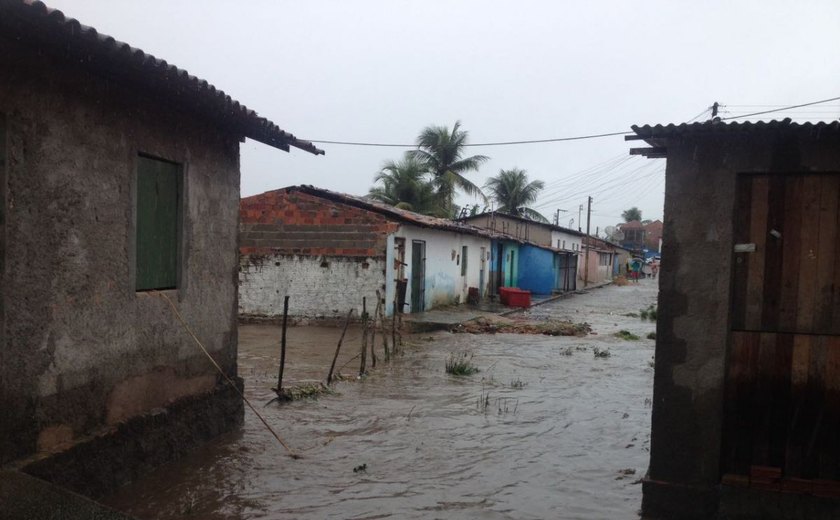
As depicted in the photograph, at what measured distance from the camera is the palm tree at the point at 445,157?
39219mm

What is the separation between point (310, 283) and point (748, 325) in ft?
47.2

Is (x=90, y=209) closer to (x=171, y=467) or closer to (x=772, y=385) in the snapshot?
(x=171, y=467)

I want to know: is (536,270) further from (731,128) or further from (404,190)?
(731,128)

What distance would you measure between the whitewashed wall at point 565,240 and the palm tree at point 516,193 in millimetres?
2764

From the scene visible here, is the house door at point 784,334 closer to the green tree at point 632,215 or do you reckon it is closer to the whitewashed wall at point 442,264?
the whitewashed wall at point 442,264

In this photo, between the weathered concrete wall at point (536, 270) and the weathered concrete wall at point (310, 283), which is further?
the weathered concrete wall at point (536, 270)

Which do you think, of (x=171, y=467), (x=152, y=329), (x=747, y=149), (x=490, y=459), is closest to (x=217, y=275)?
(x=152, y=329)

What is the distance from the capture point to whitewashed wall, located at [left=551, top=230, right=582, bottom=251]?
43.5 m

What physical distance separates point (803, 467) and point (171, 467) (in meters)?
5.44

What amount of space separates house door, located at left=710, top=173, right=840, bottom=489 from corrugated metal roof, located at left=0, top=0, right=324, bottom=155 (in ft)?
15.0

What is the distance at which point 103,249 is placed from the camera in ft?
18.5

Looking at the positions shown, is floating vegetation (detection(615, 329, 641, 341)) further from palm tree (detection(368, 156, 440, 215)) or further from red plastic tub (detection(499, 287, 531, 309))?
palm tree (detection(368, 156, 440, 215))

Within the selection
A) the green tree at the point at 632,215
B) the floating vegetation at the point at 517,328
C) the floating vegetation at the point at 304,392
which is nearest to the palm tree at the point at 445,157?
the floating vegetation at the point at 517,328

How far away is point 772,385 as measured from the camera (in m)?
5.21
